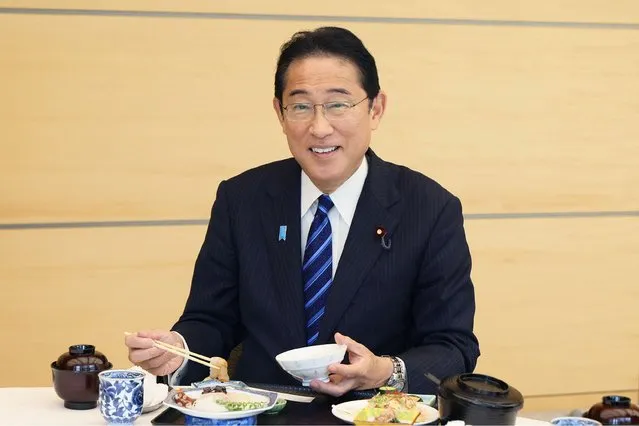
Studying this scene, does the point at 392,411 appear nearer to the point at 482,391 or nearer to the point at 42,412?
the point at 482,391

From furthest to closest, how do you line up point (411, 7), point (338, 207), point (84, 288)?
point (411, 7) → point (84, 288) → point (338, 207)

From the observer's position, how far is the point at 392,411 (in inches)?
67.2

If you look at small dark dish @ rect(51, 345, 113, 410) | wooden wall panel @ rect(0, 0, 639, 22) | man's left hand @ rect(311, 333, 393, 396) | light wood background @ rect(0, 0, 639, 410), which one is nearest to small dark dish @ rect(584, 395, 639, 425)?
man's left hand @ rect(311, 333, 393, 396)

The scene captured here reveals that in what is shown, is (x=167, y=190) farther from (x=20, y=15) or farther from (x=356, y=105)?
(x=356, y=105)

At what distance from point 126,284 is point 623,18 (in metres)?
2.17

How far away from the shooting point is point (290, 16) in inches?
138

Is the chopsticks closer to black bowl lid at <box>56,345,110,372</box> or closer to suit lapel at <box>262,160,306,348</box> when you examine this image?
black bowl lid at <box>56,345,110,372</box>

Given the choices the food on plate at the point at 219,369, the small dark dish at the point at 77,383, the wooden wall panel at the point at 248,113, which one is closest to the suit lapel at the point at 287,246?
the food on plate at the point at 219,369

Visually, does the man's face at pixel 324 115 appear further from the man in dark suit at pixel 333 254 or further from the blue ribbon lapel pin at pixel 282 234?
the blue ribbon lapel pin at pixel 282 234

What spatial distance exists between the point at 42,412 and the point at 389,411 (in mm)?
693

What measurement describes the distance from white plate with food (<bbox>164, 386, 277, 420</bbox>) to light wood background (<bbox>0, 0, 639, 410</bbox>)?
67.4 inches

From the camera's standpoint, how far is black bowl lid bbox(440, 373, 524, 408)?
1.65 m

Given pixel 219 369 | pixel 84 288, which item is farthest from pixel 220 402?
pixel 84 288

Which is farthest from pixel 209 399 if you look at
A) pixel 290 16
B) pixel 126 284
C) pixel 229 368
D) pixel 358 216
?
pixel 290 16
